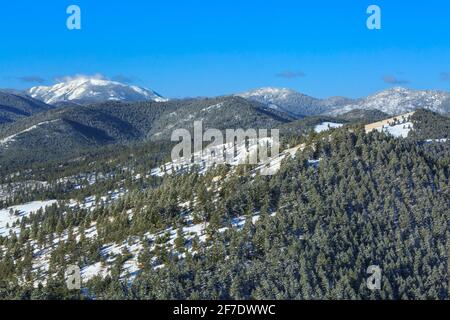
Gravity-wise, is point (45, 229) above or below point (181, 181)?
below

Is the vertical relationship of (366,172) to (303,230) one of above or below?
above

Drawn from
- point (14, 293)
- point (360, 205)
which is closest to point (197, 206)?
point (360, 205)

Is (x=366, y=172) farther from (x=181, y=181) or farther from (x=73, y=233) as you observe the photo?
(x=73, y=233)

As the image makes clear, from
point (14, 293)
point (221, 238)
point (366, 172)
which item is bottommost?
point (14, 293)

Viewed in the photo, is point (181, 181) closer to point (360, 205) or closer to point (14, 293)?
point (360, 205)

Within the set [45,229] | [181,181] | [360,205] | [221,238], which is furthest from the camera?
[181,181]
